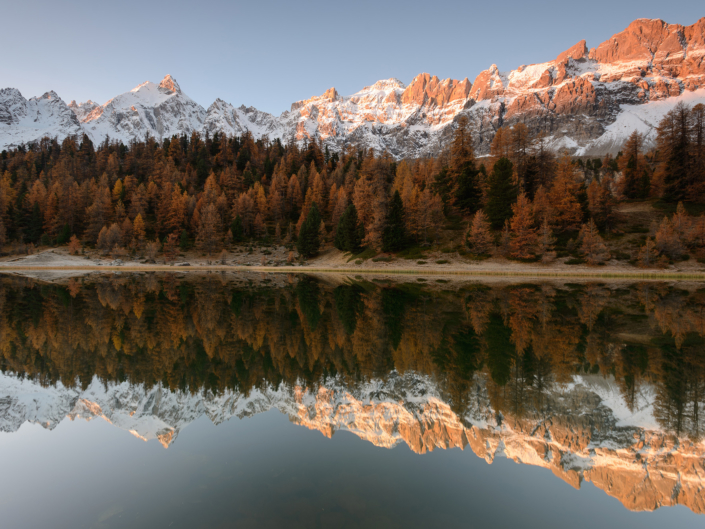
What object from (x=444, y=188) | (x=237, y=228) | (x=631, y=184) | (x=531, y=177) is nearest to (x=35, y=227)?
(x=237, y=228)

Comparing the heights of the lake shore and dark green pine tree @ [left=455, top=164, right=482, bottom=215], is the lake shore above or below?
below

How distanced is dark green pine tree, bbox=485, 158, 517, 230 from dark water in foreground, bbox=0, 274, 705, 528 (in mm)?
42789

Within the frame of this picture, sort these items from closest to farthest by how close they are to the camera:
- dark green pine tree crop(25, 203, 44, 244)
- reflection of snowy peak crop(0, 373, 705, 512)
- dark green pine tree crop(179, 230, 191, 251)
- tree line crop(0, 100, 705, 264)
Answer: reflection of snowy peak crop(0, 373, 705, 512)
tree line crop(0, 100, 705, 264)
dark green pine tree crop(179, 230, 191, 251)
dark green pine tree crop(25, 203, 44, 244)

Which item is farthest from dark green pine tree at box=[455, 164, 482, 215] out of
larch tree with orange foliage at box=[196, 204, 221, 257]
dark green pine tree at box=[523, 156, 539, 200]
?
larch tree with orange foliage at box=[196, 204, 221, 257]

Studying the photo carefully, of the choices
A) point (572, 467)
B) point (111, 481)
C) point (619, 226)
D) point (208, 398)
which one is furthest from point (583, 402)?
point (619, 226)

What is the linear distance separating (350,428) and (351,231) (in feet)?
186

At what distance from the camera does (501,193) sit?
2206 inches

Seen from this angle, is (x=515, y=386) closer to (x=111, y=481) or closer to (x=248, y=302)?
(x=111, y=481)

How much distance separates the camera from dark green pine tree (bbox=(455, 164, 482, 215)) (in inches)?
2475

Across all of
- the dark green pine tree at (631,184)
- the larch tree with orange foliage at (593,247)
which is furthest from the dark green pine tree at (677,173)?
the larch tree with orange foliage at (593,247)

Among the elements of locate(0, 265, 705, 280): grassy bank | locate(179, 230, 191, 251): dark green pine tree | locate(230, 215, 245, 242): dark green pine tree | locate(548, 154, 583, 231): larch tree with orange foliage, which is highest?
locate(548, 154, 583, 231): larch tree with orange foliage

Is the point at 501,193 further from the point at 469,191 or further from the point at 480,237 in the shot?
the point at 480,237

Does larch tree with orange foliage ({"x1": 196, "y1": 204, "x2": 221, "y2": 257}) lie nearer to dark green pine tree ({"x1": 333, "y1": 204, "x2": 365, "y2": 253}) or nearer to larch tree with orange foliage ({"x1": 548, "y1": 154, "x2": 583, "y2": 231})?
Result: dark green pine tree ({"x1": 333, "y1": 204, "x2": 365, "y2": 253})

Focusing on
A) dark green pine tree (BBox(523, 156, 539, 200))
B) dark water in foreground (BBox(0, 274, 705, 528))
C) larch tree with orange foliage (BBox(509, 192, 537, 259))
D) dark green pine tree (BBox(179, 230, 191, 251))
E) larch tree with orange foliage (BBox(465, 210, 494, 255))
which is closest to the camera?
dark water in foreground (BBox(0, 274, 705, 528))
